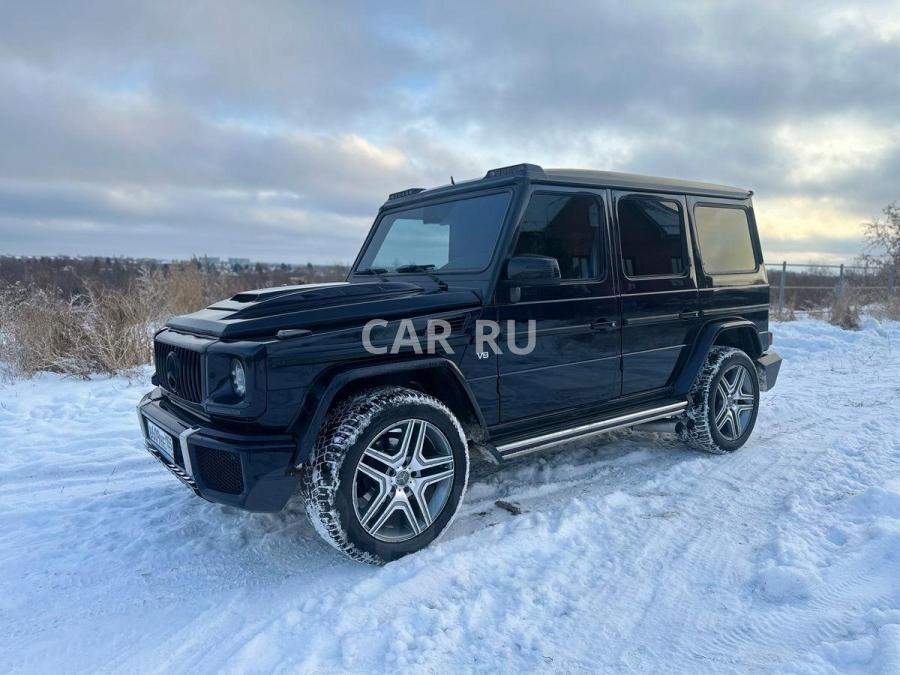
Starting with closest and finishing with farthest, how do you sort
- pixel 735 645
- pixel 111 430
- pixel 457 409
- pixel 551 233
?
pixel 735 645, pixel 457 409, pixel 551 233, pixel 111 430

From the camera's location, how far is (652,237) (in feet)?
13.8

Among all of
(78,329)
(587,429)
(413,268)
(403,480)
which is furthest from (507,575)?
(78,329)

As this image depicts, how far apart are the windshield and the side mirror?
186mm

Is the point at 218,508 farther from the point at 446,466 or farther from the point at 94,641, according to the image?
the point at 446,466

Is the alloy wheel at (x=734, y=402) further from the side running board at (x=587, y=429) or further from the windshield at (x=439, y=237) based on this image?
the windshield at (x=439, y=237)

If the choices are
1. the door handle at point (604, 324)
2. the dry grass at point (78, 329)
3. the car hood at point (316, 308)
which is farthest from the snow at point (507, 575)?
the dry grass at point (78, 329)

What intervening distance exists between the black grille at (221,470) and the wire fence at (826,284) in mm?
15791

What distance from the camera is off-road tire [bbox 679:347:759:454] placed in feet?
14.7

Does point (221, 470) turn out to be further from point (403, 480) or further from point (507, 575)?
point (507, 575)

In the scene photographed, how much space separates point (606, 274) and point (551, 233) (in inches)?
21.1

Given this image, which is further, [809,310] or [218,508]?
[809,310]

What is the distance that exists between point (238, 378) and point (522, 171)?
6.73 feet

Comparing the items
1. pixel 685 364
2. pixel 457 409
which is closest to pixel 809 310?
pixel 685 364

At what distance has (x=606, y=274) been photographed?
384cm
